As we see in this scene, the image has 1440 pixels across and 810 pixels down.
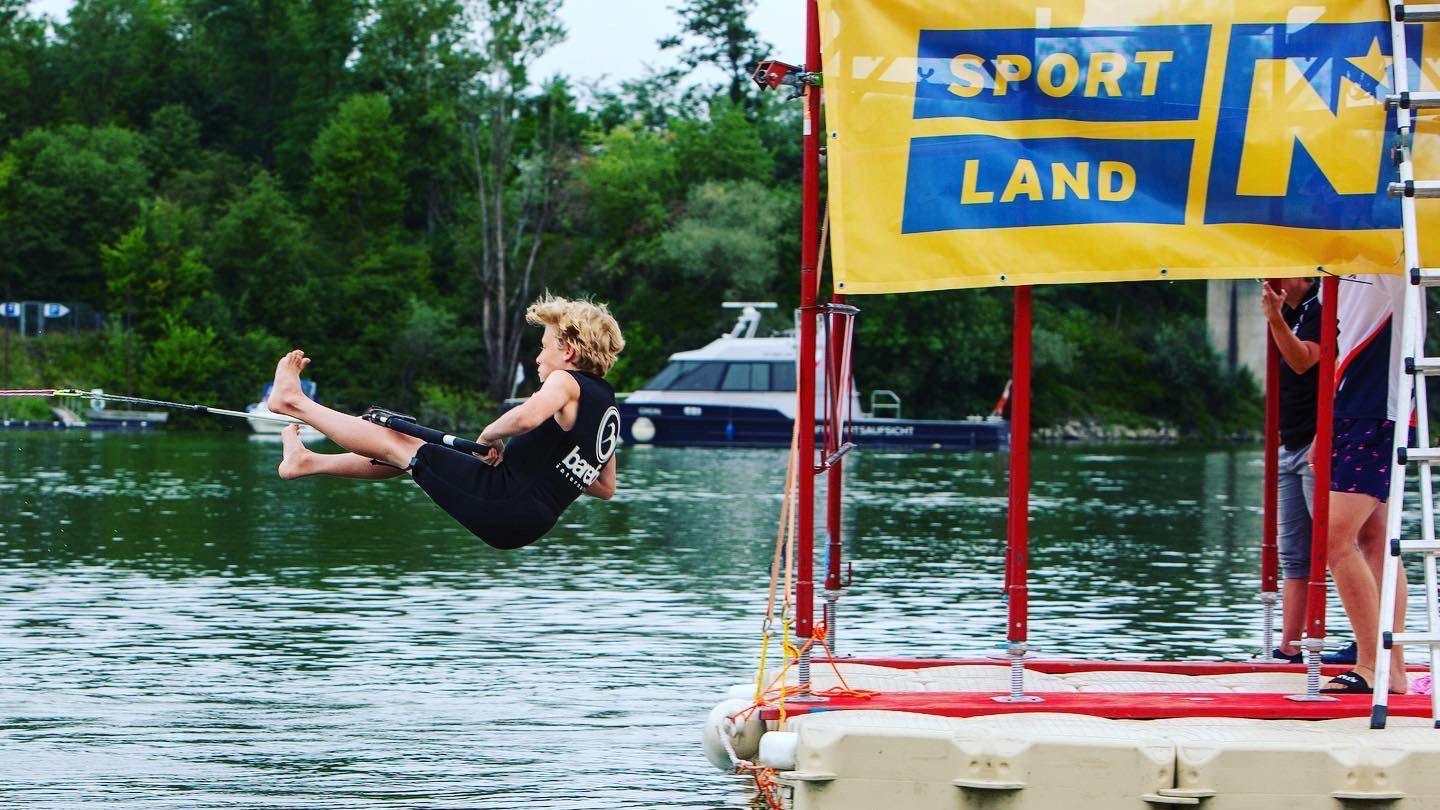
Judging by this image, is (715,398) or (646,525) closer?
(646,525)

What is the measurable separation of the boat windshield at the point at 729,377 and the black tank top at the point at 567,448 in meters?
46.3

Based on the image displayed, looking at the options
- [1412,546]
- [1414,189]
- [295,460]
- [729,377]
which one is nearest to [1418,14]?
[1414,189]

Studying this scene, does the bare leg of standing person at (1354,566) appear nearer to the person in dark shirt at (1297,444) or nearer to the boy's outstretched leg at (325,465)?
the person in dark shirt at (1297,444)

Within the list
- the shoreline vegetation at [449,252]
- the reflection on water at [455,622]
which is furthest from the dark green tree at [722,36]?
the reflection on water at [455,622]

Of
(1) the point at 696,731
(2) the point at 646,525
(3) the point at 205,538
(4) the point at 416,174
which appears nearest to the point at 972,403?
(4) the point at 416,174

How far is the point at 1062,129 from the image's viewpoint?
901 centimetres

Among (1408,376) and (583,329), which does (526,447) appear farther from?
(1408,376)

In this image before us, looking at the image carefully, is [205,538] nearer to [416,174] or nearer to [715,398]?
[715,398]

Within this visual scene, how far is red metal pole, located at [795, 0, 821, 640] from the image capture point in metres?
9.16

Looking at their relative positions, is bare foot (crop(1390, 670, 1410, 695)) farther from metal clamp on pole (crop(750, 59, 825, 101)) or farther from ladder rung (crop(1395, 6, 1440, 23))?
metal clamp on pole (crop(750, 59, 825, 101))

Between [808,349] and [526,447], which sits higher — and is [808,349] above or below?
above

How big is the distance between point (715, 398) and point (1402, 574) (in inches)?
1864

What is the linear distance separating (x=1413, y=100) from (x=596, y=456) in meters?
3.89

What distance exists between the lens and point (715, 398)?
56500 mm
